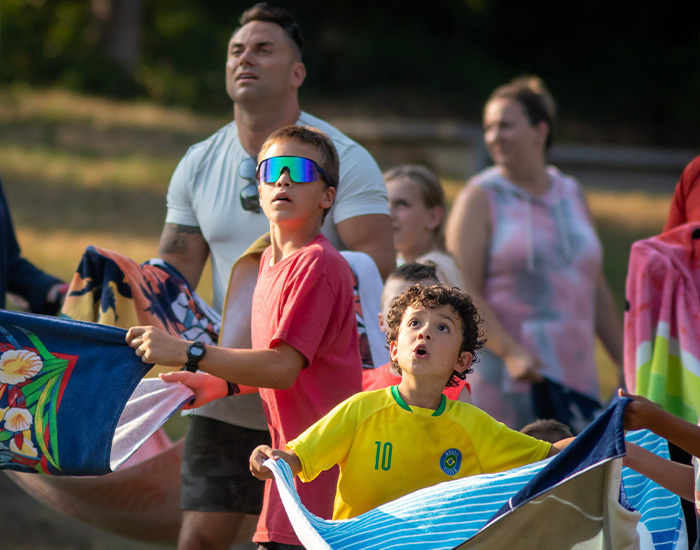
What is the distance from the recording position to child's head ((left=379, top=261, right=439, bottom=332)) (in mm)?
3488

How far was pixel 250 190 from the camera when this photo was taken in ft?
12.4

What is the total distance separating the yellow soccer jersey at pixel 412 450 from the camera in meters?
2.73

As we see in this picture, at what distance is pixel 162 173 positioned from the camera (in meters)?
15.1

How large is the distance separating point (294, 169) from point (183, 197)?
1080mm

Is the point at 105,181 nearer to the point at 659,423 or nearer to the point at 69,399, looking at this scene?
the point at 69,399

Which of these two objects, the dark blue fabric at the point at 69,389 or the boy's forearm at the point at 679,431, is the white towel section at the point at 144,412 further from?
the boy's forearm at the point at 679,431

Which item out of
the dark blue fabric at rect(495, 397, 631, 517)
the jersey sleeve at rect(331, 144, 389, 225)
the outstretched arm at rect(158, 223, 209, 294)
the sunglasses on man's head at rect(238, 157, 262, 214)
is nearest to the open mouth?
the dark blue fabric at rect(495, 397, 631, 517)

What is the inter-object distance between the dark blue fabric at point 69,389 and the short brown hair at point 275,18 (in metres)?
1.57

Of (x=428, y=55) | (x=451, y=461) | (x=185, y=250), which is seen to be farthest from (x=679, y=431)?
(x=428, y=55)

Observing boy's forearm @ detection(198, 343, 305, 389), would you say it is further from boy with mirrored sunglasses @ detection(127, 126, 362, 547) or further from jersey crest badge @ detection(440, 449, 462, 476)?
jersey crest badge @ detection(440, 449, 462, 476)

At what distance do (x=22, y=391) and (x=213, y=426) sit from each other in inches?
35.5

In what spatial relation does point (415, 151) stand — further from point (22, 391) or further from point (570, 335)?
point (22, 391)

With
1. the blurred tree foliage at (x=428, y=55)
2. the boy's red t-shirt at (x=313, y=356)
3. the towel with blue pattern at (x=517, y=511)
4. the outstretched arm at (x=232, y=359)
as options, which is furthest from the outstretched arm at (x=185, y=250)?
the blurred tree foliage at (x=428, y=55)

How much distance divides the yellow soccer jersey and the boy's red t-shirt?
23cm
